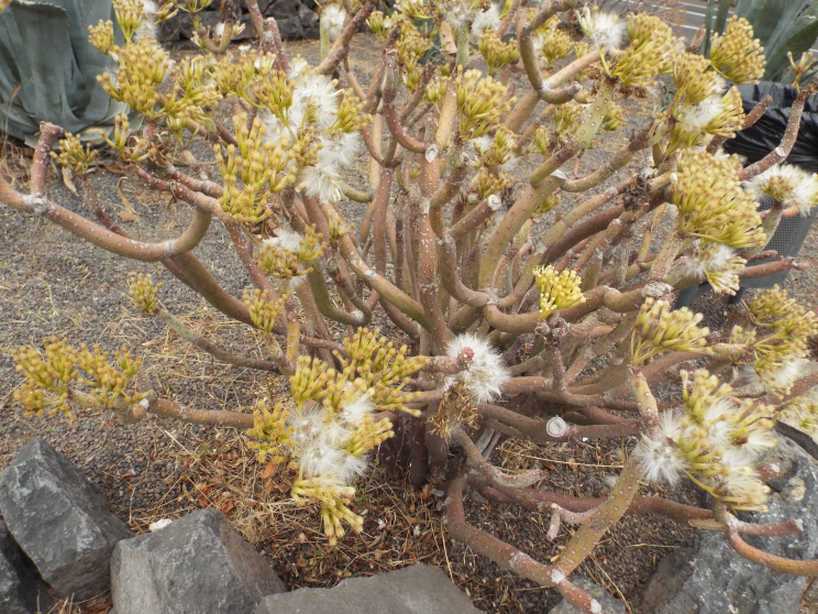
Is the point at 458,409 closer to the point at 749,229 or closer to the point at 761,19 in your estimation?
the point at 749,229

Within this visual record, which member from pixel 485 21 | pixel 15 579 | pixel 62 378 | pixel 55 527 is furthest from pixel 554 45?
pixel 15 579

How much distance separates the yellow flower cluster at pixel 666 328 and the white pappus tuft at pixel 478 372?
12.8 inches

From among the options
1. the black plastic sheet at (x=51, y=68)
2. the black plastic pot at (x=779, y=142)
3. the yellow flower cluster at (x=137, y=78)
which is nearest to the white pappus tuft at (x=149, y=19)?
the yellow flower cluster at (x=137, y=78)

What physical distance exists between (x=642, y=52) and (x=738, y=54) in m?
0.31

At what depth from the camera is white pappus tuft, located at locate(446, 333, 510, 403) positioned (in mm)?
1164

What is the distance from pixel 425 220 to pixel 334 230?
0.68 ft

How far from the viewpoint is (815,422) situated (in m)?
1.44

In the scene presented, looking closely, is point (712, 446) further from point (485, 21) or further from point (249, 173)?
point (485, 21)

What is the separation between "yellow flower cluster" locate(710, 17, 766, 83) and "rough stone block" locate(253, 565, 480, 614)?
130cm

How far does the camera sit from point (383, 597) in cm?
140

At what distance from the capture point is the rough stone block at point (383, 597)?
1.32 metres

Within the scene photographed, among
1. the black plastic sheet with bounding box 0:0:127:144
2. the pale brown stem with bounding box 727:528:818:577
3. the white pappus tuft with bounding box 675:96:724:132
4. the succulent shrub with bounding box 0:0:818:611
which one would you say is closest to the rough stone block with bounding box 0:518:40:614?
the succulent shrub with bounding box 0:0:818:611

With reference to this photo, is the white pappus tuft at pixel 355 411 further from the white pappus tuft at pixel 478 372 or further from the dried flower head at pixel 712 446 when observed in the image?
the dried flower head at pixel 712 446

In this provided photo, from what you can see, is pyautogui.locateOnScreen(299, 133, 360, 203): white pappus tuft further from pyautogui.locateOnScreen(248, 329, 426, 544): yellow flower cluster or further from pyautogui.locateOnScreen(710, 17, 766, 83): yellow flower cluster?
pyautogui.locateOnScreen(710, 17, 766, 83): yellow flower cluster
